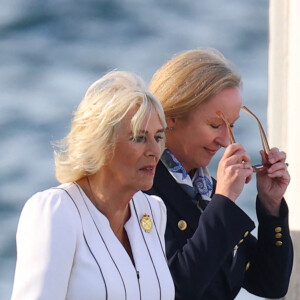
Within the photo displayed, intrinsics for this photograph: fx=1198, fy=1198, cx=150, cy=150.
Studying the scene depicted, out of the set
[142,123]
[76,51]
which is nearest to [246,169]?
[142,123]

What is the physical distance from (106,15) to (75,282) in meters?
2.32

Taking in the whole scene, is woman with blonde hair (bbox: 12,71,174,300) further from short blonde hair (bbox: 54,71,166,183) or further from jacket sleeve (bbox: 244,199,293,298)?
jacket sleeve (bbox: 244,199,293,298)

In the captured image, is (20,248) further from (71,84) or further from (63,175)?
(71,84)

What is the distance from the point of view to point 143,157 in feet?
→ 8.31

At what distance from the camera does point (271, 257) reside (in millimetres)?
3064

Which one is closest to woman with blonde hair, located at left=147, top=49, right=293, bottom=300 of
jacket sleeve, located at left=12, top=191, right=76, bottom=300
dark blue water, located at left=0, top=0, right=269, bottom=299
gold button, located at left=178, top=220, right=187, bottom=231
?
gold button, located at left=178, top=220, right=187, bottom=231

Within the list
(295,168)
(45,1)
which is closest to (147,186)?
(295,168)

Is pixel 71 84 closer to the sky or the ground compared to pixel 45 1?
closer to the ground

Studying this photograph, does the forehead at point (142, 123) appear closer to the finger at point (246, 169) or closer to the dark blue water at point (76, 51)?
the finger at point (246, 169)

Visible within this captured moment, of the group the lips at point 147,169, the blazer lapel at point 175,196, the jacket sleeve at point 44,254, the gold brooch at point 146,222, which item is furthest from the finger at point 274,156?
the jacket sleeve at point 44,254

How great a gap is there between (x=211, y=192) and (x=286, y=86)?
0.99 meters

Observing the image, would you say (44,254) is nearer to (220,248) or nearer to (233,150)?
(220,248)

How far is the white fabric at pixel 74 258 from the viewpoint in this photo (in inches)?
95.0

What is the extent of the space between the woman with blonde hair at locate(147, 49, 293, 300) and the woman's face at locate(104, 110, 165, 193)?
0.29 m
